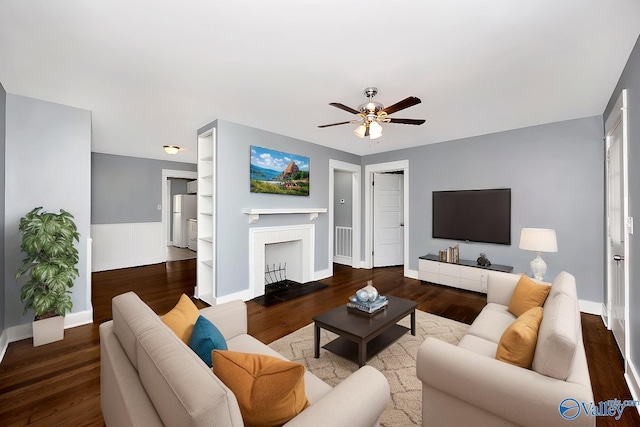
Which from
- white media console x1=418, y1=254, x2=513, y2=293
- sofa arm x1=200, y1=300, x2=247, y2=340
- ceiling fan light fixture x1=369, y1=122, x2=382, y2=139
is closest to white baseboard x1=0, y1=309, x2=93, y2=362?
sofa arm x1=200, y1=300, x2=247, y2=340

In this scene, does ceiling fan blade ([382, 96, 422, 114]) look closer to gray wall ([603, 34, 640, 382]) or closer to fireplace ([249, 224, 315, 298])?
gray wall ([603, 34, 640, 382])

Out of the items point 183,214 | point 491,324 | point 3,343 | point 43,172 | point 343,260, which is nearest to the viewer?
point 491,324

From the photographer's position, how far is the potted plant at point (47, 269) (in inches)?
102

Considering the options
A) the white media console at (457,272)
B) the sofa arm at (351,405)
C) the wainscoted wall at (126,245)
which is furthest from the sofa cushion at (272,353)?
the wainscoted wall at (126,245)

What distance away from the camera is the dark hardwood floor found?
6.04 ft

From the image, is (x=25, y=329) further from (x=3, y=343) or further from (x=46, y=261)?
(x=46, y=261)

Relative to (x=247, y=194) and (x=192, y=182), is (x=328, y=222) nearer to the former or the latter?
(x=247, y=194)

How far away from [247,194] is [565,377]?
364cm

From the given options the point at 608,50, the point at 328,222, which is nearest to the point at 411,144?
the point at 328,222

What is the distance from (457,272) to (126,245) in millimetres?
6671

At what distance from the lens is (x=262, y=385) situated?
0.92 meters

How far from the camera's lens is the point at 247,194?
3973 mm

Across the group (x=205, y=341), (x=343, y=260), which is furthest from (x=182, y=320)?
(x=343, y=260)

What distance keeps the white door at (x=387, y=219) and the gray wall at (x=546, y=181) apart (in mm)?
1216
